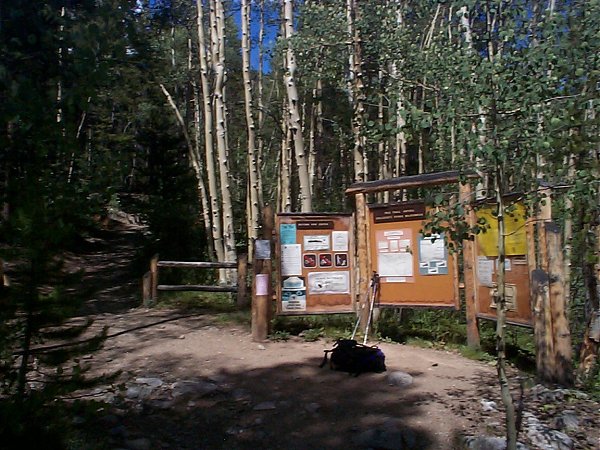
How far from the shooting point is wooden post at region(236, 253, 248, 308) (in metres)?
12.0

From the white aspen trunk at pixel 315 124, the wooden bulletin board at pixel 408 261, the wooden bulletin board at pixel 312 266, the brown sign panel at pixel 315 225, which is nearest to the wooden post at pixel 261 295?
the wooden bulletin board at pixel 312 266

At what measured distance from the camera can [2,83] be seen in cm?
342

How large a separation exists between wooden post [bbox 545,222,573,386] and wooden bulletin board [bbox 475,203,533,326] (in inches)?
17.9

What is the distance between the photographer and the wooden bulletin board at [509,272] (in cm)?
756

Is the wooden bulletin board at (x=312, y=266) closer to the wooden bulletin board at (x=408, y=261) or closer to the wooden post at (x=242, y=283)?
the wooden bulletin board at (x=408, y=261)

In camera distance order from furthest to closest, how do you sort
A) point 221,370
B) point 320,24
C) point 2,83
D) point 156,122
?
1. point 156,122
2. point 320,24
3. point 221,370
4. point 2,83

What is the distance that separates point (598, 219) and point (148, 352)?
19.7 ft

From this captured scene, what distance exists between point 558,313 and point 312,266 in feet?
12.4

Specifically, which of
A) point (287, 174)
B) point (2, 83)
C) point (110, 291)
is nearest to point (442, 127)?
point (2, 83)

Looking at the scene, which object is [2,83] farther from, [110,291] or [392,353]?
[110,291]

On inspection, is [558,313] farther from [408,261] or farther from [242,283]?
[242,283]

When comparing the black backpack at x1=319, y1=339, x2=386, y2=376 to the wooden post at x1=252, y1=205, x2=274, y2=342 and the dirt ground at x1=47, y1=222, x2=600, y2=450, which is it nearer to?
the dirt ground at x1=47, y1=222, x2=600, y2=450

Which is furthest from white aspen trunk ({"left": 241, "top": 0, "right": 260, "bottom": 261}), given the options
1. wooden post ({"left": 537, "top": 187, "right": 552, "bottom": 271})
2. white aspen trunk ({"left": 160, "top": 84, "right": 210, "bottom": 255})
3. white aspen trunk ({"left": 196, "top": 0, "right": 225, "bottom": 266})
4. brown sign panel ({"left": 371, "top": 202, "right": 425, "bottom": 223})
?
wooden post ({"left": 537, "top": 187, "right": 552, "bottom": 271})

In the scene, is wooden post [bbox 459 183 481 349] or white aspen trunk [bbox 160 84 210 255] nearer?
wooden post [bbox 459 183 481 349]
